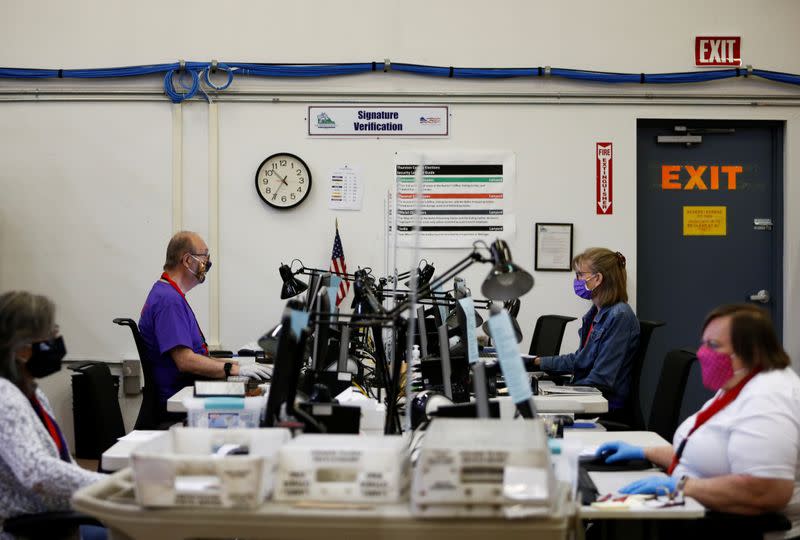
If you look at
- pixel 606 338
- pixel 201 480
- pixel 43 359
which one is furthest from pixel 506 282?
pixel 606 338

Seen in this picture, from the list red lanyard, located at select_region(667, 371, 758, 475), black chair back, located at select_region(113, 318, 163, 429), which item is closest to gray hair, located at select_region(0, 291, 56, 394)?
black chair back, located at select_region(113, 318, 163, 429)

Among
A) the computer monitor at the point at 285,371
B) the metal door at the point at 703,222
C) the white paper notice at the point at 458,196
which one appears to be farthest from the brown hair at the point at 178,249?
the metal door at the point at 703,222

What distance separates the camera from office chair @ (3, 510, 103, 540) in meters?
2.14

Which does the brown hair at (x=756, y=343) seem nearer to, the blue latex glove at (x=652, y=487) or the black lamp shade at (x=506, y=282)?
the blue latex glove at (x=652, y=487)

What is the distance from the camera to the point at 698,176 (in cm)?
573

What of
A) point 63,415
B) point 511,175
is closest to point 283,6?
point 511,175

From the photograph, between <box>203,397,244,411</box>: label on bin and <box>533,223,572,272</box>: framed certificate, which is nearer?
<box>203,397,244,411</box>: label on bin

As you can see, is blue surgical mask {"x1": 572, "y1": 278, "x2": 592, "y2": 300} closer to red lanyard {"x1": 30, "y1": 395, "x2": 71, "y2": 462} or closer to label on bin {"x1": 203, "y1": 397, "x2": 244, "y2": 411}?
label on bin {"x1": 203, "y1": 397, "x2": 244, "y2": 411}

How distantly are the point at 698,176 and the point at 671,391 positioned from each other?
2726 millimetres

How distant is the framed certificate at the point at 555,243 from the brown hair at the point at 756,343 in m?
3.22

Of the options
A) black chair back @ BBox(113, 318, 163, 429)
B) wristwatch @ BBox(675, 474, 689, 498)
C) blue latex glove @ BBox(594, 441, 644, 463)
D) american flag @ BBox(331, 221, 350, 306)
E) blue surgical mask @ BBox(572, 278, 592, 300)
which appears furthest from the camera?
american flag @ BBox(331, 221, 350, 306)

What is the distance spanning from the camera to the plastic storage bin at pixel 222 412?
239 cm

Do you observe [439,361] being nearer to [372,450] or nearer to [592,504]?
[592,504]

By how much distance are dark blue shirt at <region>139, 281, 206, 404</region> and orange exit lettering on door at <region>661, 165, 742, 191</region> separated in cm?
333
